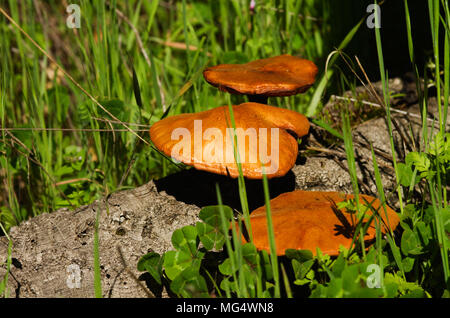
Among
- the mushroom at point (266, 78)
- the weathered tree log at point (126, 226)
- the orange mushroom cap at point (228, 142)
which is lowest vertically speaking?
the weathered tree log at point (126, 226)

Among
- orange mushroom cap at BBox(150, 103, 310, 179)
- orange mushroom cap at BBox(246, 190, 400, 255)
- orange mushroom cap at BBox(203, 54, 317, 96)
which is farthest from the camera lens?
orange mushroom cap at BBox(203, 54, 317, 96)

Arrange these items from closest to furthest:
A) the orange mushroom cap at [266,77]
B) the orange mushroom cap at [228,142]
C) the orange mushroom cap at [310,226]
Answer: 1. the orange mushroom cap at [310,226]
2. the orange mushroom cap at [228,142]
3. the orange mushroom cap at [266,77]

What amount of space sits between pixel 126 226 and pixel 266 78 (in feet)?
2.76

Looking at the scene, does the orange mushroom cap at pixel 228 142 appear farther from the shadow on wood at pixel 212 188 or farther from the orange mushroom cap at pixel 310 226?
the shadow on wood at pixel 212 188

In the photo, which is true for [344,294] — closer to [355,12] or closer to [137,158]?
[137,158]

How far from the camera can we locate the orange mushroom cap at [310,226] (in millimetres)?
1575

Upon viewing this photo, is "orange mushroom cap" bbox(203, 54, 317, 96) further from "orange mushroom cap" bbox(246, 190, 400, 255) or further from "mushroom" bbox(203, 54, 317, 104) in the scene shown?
"orange mushroom cap" bbox(246, 190, 400, 255)

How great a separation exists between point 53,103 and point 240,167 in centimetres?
176

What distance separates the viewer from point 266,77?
6.55 feet

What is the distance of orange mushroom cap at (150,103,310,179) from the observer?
1.69 meters

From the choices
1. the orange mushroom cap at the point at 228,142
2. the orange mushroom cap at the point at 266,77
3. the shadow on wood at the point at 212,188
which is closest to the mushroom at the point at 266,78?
the orange mushroom cap at the point at 266,77

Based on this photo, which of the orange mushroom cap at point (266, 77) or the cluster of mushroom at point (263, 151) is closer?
the cluster of mushroom at point (263, 151)

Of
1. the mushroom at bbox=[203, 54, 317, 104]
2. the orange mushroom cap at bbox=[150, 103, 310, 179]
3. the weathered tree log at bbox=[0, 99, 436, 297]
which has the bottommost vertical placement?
the weathered tree log at bbox=[0, 99, 436, 297]

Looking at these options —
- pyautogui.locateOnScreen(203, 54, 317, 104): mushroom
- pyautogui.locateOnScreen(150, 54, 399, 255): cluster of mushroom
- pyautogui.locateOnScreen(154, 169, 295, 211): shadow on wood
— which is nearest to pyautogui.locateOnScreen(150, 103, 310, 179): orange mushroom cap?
pyautogui.locateOnScreen(150, 54, 399, 255): cluster of mushroom
